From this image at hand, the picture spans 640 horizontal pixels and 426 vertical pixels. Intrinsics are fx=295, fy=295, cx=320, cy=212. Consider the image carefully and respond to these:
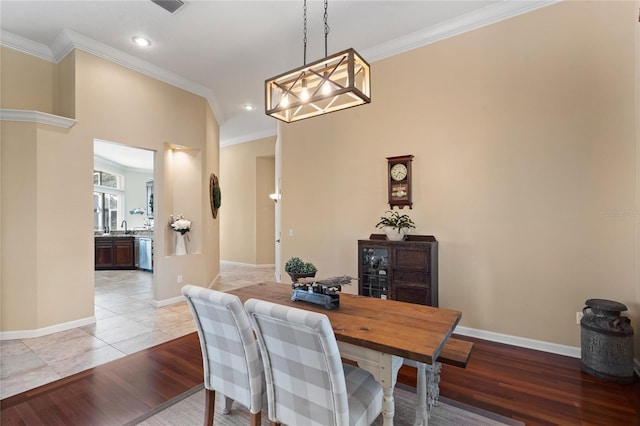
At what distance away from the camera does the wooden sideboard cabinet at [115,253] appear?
7.41 m

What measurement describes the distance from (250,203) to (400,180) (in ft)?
17.3

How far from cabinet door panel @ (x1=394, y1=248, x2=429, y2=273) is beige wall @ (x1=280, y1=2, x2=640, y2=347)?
0.41 metres

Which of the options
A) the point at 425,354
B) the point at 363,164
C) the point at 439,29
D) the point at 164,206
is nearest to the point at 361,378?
the point at 425,354

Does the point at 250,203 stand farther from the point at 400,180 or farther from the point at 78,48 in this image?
the point at 400,180

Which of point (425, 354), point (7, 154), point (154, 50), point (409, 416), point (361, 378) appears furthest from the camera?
point (154, 50)

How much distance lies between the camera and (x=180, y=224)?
15.1 ft

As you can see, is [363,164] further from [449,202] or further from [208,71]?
[208,71]

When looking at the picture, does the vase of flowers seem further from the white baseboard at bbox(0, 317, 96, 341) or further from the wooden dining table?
the wooden dining table

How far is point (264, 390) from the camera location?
1.70 m

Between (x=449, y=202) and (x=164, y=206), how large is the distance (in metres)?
4.00

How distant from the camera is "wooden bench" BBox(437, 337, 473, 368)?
1.71 m

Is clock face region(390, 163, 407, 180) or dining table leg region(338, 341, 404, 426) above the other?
clock face region(390, 163, 407, 180)

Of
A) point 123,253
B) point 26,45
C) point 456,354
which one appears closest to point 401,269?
point 456,354

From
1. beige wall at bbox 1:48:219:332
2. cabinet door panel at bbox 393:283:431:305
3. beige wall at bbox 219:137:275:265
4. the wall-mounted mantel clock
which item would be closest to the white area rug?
cabinet door panel at bbox 393:283:431:305
